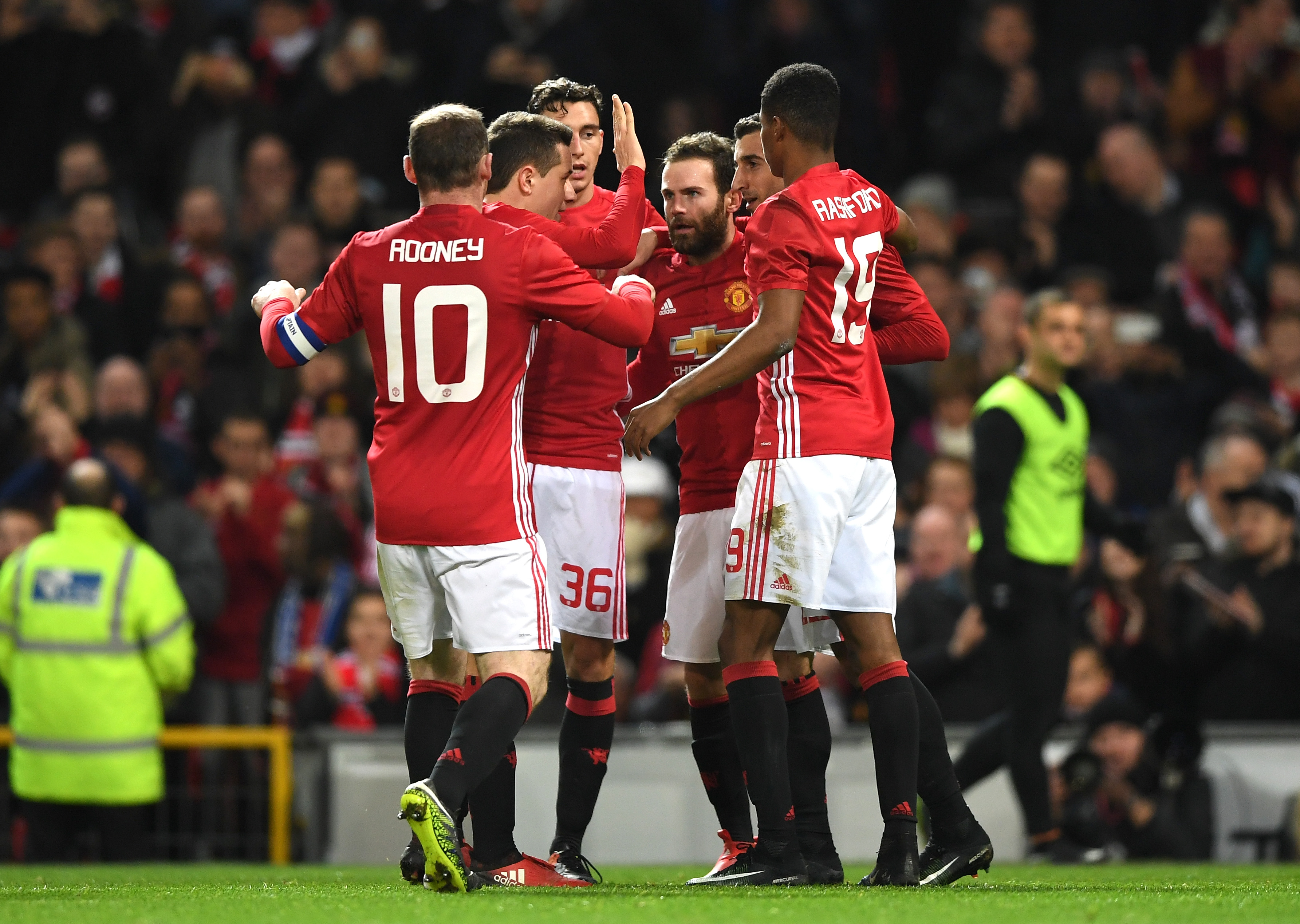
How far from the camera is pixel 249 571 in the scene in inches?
427

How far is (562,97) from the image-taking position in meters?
6.64

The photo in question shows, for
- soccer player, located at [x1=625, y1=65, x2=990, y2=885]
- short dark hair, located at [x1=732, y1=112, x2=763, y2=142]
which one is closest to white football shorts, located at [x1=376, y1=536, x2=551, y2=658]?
soccer player, located at [x1=625, y1=65, x2=990, y2=885]

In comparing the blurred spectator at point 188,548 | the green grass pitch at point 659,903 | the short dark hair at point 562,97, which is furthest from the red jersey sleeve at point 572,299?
the blurred spectator at point 188,548

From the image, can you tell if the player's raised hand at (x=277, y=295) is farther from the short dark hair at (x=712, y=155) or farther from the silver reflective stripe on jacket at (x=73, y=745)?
the silver reflective stripe on jacket at (x=73, y=745)

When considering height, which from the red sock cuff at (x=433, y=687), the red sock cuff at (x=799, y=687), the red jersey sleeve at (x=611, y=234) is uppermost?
the red jersey sleeve at (x=611, y=234)

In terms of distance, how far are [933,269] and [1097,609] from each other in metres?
2.92

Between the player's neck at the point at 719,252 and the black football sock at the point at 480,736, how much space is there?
1780mm

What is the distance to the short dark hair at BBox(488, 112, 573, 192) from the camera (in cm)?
612

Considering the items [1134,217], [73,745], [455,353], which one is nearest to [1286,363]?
[1134,217]

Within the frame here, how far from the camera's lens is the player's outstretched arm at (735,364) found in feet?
18.5

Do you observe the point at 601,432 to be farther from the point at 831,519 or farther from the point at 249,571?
the point at 249,571

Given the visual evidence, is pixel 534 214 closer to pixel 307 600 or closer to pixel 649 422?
pixel 649 422

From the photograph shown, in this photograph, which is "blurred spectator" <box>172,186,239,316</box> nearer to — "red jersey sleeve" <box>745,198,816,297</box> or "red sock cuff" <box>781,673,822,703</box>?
"red sock cuff" <box>781,673,822,703</box>

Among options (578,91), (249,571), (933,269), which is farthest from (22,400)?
(578,91)
